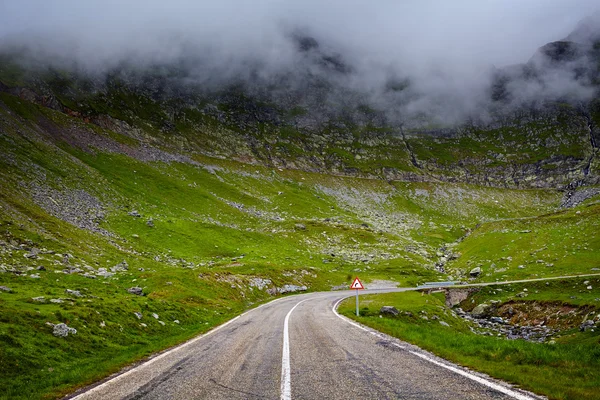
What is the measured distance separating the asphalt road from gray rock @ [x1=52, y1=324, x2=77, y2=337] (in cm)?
490

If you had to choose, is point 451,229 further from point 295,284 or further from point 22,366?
point 22,366

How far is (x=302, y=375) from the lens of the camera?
30.6ft

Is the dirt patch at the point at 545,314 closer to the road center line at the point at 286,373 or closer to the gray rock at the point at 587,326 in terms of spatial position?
the gray rock at the point at 587,326

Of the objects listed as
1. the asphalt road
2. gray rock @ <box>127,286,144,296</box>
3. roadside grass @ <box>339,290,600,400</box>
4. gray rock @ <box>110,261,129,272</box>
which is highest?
gray rock @ <box>110,261,129,272</box>

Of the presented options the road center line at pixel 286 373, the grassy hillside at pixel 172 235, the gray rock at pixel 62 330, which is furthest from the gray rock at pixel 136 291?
the road center line at pixel 286 373

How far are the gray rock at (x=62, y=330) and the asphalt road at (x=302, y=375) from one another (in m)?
4.90

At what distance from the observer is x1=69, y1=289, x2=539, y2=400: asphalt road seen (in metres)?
7.62

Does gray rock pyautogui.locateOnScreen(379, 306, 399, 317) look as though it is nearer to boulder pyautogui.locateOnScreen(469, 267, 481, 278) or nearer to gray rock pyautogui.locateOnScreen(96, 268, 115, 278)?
gray rock pyautogui.locateOnScreen(96, 268, 115, 278)

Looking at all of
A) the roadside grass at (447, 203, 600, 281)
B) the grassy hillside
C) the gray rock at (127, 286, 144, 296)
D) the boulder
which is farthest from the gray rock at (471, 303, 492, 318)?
the gray rock at (127, 286, 144, 296)

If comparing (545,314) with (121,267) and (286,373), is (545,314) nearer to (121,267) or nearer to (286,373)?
(286,373)

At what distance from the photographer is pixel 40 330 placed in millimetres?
13828

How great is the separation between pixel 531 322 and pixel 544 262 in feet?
99.0

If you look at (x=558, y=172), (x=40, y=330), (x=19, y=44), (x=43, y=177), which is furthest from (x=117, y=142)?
(x=558, y=172)

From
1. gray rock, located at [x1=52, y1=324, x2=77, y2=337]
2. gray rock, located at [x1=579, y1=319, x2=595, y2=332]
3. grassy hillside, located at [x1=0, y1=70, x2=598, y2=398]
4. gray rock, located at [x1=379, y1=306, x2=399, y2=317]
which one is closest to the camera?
gray rock, located at [x1=52, y1=324, x2=77, y2=337]
